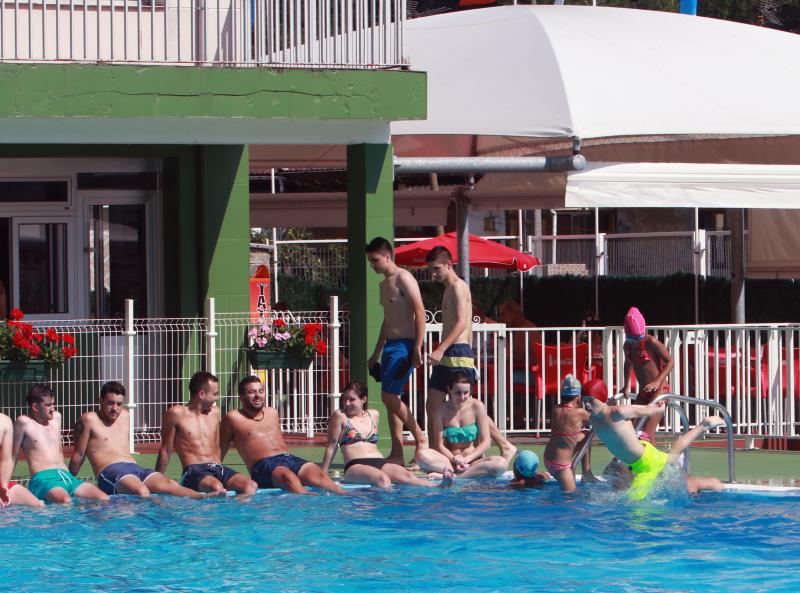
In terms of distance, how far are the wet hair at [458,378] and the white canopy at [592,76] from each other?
138 inches

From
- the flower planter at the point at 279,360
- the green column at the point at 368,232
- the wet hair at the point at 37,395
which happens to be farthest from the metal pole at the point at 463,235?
the wet hair at the point at 37,395

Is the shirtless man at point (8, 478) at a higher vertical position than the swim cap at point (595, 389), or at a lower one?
lower

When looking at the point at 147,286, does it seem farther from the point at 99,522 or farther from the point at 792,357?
the point at 792,357

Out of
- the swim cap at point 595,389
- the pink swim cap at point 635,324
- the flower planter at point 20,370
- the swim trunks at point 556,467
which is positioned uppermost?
the pink swim cap at point 635,324

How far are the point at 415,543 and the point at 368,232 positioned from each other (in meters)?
4.20

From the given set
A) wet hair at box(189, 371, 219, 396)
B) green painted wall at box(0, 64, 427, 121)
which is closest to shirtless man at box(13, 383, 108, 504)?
wet hair at box(189, 371, 219, 396)

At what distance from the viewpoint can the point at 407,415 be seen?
11844 mm

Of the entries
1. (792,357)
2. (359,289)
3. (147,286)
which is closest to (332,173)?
(147,286)

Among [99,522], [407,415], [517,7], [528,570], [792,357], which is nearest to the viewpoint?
[528,570]

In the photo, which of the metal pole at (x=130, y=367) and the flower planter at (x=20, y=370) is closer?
the flower planter at (x=20, y=370)

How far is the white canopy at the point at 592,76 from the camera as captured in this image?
1498cm

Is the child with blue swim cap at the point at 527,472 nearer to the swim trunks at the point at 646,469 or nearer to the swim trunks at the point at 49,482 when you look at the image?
the swim trunks at the point at 646,469

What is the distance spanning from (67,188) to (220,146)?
1.74 meters

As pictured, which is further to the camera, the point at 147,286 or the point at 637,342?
the point at 147,286
